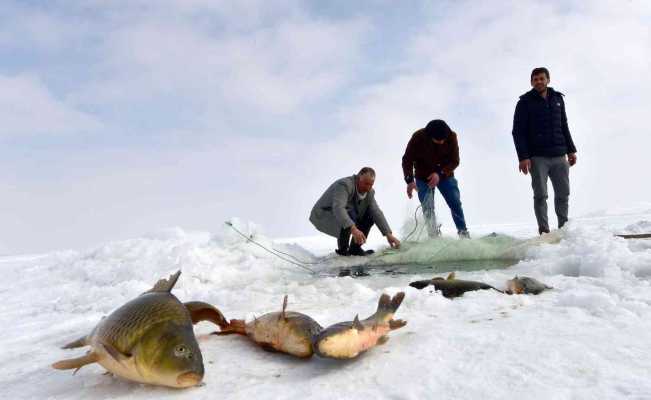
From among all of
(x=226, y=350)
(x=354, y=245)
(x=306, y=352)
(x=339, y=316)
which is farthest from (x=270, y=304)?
(x=354, y=245)

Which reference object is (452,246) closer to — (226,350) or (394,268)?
(394,268)

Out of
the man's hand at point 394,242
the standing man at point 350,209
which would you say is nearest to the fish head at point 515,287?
the man's hand at point 394,242

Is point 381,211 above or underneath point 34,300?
above

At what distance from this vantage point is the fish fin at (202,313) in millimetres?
2316

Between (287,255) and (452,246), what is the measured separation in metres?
2.61

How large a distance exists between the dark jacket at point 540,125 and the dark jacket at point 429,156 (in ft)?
3.45

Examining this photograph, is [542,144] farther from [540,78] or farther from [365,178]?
[365,178]

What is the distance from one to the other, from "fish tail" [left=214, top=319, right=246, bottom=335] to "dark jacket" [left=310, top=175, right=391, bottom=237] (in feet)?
17.1

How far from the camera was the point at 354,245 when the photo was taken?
820 cm

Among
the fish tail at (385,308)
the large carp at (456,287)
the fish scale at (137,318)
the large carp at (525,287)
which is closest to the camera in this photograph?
the fish scale at (137,318)

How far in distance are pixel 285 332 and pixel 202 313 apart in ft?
1.79

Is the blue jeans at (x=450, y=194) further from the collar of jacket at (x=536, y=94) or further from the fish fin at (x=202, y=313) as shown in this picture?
the fish fin at (x=202, y=313)

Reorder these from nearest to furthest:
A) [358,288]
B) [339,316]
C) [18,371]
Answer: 1. [18,371]
2. [339,316]
3. [358,288]

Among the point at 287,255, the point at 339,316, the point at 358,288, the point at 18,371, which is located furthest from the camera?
the point at 287,255
